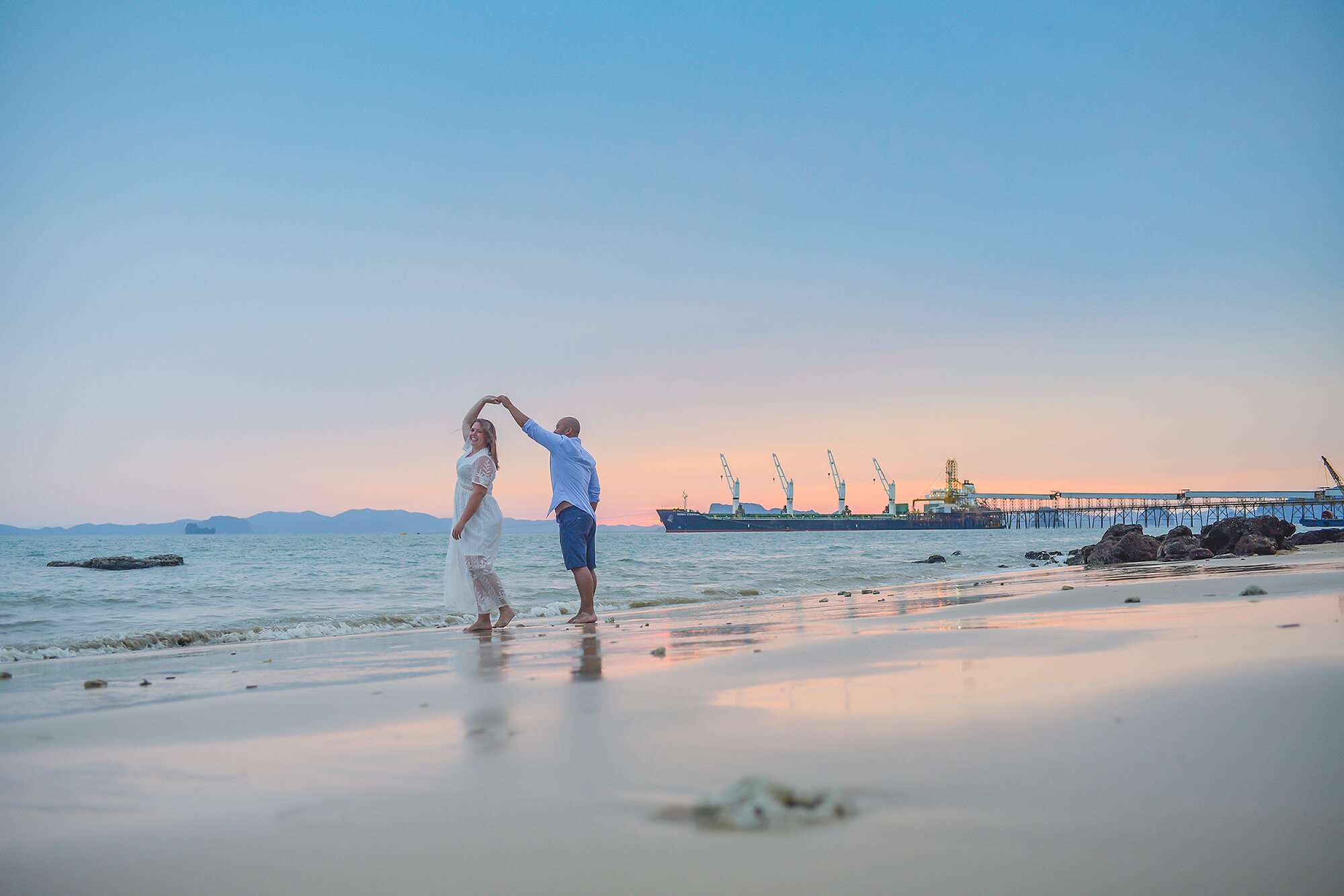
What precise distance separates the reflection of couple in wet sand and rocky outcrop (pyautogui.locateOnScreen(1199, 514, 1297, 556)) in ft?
39.2

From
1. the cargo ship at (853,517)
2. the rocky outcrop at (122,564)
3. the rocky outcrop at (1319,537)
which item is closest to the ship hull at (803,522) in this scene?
the cargo ship at (853,517)

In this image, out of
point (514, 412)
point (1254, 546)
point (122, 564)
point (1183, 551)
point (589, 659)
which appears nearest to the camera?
point (589, 659)

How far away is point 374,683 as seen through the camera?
315 cm

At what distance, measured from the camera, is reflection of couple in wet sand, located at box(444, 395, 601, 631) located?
5727 millimetres

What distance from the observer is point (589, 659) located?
3.59 metres

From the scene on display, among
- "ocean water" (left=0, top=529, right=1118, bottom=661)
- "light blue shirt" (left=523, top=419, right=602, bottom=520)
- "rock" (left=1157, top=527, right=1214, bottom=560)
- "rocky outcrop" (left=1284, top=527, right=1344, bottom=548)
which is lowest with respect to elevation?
"ocean water" (left=0, top=529, right=1118, bottom=661)

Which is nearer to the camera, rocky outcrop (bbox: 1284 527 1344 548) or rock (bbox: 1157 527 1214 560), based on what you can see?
rock (bbox: 1157 527 1214 560)

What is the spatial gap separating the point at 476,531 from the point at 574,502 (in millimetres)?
819

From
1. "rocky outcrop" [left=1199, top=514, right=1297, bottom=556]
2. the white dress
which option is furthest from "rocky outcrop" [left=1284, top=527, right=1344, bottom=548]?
the white dress

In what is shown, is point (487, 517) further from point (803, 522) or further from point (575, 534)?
point (803, 522)

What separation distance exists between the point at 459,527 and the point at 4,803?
13.3 feet

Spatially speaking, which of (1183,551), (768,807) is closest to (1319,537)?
(1183,551)

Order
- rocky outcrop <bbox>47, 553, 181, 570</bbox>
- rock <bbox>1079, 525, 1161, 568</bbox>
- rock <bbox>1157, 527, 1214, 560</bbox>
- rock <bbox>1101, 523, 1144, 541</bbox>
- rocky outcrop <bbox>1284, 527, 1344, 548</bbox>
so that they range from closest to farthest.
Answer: rock <bbox>1157, 527, 1214, 560</bbox> < rock <bbox>1079, 525, 1161, 568</bbox> < rock <bbox>1101, 523, 1144, 541</bbox> < rocky outcrop <bbox>1284, 527, 1344, 548</bbox> < rocky outcrop <bbox>47, 553, 181, 570</bbox>

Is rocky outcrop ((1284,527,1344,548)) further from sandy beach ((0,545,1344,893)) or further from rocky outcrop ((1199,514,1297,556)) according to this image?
sandy beach ((0,545,1344,893))
